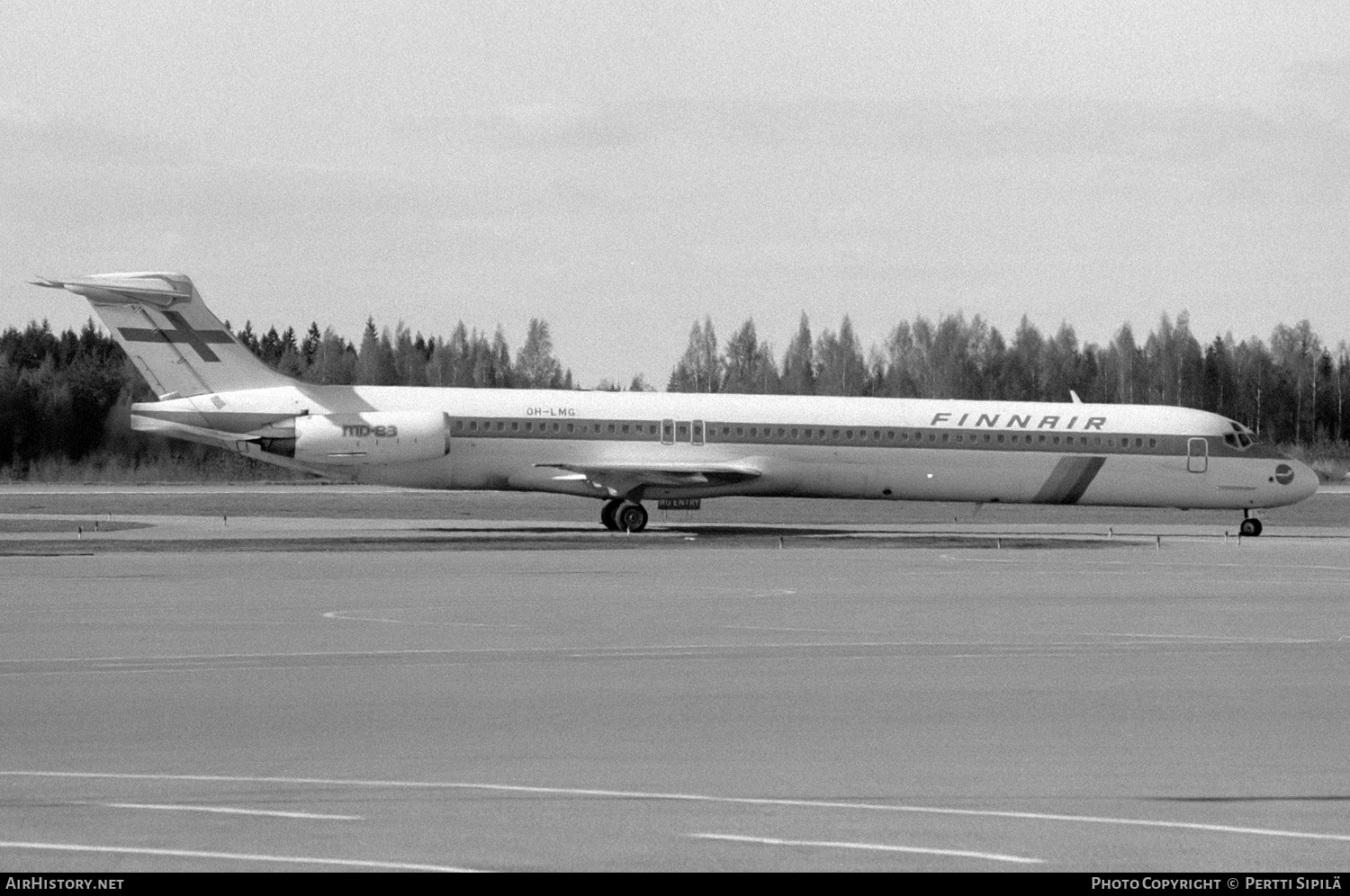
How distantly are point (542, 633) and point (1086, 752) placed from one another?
7.65 metres

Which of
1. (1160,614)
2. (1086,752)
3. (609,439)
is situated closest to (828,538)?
(609,439)

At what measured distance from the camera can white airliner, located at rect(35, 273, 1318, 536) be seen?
36.7 meters

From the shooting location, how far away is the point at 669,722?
11531 mm

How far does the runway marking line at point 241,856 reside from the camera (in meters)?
7.45

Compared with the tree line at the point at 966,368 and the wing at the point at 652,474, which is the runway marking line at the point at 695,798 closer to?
the wing at the point at 652,474


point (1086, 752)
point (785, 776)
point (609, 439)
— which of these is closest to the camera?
point (785, 776)

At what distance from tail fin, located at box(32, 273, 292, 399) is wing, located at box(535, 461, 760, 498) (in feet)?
24.4

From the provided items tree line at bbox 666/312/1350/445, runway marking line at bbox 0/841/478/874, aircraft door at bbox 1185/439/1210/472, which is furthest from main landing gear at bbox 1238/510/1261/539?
tree line at bbox 666/312/1350/445

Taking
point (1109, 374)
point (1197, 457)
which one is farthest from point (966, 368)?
point (1197, 457)

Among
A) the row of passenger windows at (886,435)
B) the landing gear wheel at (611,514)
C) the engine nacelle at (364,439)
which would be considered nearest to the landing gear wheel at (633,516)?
the landing gear wheel at (611,514)

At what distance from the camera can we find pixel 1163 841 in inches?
316

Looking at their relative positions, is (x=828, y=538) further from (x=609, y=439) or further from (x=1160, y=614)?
(x=1160, y=614)

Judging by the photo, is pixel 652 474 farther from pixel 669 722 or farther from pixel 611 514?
pixel 669 722

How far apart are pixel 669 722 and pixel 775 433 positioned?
26.4 metres
